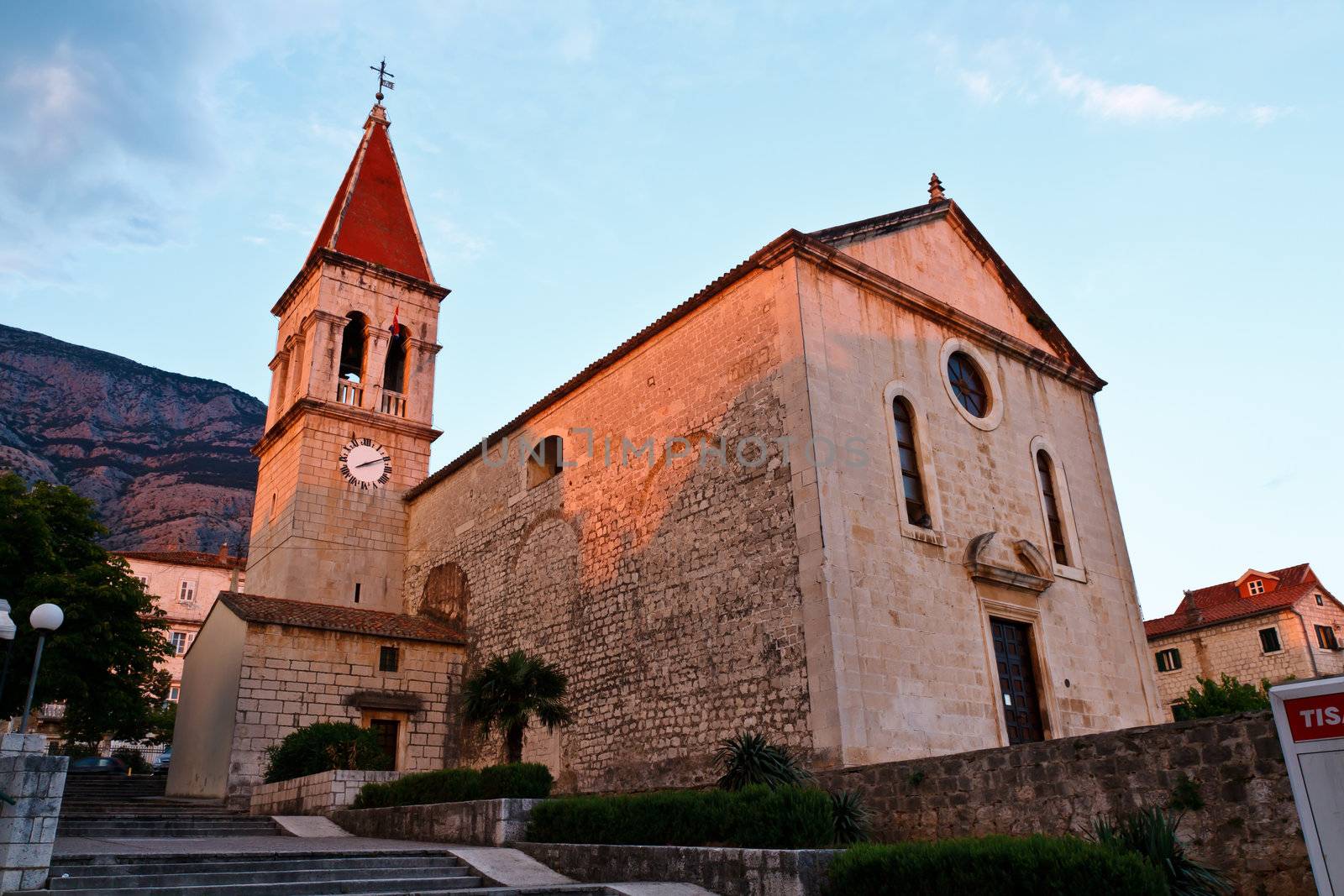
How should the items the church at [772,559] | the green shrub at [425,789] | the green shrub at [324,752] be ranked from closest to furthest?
the green shrub at [425,789] < the church at [772,559] < the green shrub at [324,752]

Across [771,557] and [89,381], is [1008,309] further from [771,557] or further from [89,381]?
[89,381]

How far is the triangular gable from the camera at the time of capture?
16234mm

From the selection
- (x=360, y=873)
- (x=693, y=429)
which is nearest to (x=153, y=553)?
(x=693, y=429)

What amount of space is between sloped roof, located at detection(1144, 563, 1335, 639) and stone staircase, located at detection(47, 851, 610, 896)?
30.2 m

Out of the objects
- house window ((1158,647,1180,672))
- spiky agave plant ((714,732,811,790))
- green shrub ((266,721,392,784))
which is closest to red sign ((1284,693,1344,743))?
spiky agave plant ((714,732,811,790))

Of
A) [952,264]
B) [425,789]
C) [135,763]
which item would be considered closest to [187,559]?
[135,763]

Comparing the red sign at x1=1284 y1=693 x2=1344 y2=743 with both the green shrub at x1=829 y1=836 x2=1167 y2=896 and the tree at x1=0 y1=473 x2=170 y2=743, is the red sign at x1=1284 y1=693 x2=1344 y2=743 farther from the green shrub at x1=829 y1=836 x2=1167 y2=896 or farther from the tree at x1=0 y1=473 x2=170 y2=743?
the tree at x1=0 y1=473 x2=170 y2=743

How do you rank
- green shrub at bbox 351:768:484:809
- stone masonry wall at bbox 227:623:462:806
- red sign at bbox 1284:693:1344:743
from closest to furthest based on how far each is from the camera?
red sign at bbox 1284:693:1344:743 → green shrub at bbox 351:768:484:809 → stone masonry wall at bbox 227:623:462:806

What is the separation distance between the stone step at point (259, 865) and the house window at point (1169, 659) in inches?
1375

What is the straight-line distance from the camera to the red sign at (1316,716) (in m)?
4.44

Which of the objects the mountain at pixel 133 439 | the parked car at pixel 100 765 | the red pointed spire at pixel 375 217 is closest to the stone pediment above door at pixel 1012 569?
the red pointed spire at pixel 375 217

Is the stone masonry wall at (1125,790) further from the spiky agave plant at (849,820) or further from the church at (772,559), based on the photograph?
the church at (772,559)

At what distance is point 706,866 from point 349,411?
65.5 ft

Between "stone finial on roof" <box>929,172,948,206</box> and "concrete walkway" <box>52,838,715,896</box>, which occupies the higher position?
"stone finial on roof" <box>929,172,948,206</box>
